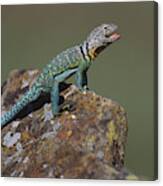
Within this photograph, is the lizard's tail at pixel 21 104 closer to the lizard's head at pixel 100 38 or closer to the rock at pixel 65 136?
the rock at pixel 65 136

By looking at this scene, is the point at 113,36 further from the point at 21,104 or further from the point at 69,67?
the point at 21,104

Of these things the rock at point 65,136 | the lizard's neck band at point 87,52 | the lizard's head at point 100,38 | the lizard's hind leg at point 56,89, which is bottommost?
the rock at point 65,136

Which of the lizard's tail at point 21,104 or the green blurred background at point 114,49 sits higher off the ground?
the green blurred background at point 114,49

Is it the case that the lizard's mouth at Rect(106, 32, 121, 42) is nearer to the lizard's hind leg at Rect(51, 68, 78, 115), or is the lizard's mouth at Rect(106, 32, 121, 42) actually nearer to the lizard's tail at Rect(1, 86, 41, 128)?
the lizard's hind leg at Rect(51, 68, 78, 115)

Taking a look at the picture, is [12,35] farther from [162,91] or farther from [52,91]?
[162,91]

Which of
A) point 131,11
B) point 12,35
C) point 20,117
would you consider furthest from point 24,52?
point 131,11

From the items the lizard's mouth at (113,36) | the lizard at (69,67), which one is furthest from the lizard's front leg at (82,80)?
the lizard's mouth at (113,36)

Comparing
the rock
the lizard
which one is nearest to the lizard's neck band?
the lizard
